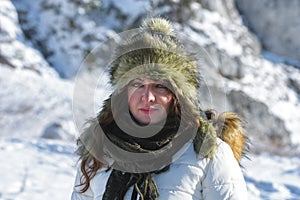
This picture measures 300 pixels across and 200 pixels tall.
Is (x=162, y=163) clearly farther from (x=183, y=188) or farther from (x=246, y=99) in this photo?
(x=246, y=99)

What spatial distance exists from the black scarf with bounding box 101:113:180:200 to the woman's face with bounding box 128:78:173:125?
4cm

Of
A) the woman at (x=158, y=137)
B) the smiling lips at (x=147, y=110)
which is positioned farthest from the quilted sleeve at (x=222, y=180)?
the smiling lips at (x=147, y=110)

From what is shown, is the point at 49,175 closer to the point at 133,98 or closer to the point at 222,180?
the point at 133,98

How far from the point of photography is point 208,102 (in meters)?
2.29

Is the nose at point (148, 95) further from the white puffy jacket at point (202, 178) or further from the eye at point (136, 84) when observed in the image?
the white puffy jacket at point (202, 178)

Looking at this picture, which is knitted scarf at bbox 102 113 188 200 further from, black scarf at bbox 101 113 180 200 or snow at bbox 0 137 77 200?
snow at bbox 0 137 77 200

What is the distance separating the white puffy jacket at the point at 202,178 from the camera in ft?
6.57

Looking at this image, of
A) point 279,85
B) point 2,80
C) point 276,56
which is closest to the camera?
point 2,80

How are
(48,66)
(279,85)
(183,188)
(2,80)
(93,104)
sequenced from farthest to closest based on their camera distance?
(279,85)
(48,66)
(2,80)
(93,104)
(183,188)

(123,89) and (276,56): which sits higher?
(123,89)

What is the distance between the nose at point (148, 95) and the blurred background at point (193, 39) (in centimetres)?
594

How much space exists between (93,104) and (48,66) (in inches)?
392

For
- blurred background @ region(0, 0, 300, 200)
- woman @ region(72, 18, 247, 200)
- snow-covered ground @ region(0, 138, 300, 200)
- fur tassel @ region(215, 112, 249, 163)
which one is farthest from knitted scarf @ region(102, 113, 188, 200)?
blurred background @ region(0, 0, 300, 200)

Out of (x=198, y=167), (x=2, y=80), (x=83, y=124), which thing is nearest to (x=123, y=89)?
(x=83, y=124)
